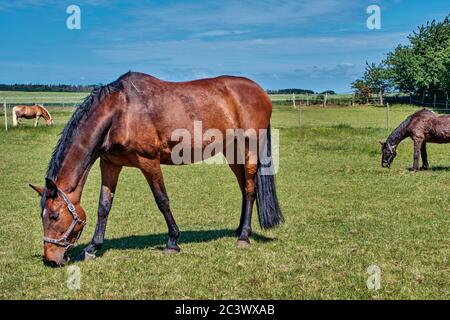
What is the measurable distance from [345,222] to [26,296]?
515 cm

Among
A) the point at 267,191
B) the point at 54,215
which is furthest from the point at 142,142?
the point at 267,191

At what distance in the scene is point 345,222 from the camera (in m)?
8.52

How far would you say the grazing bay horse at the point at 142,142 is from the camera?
598 cm

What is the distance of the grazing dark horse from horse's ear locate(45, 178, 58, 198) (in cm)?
1128

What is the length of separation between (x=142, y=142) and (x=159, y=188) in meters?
0.69

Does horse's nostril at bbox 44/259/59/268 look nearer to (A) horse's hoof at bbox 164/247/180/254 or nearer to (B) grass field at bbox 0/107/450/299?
(B) grass field at bbox 0/107/450/299

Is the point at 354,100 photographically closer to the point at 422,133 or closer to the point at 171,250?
the point at 422,133

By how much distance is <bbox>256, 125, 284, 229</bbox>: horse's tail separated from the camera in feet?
25.0

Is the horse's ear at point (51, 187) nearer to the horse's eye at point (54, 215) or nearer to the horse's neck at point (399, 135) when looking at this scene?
the horse's eye at point (54, 215)

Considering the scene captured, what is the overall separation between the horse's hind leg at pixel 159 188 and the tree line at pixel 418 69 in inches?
1880

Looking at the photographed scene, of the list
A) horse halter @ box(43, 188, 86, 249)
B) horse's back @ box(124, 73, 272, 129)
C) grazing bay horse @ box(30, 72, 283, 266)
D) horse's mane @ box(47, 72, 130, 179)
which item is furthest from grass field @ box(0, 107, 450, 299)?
horse's back @ box(124, 73, 272, 129)

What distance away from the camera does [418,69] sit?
56.1m

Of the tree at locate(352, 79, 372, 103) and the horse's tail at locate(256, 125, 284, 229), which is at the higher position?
the tree at locate(352, 79, 372, 103)

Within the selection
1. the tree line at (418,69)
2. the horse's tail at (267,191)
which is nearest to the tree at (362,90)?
the tree line at (418,69)
